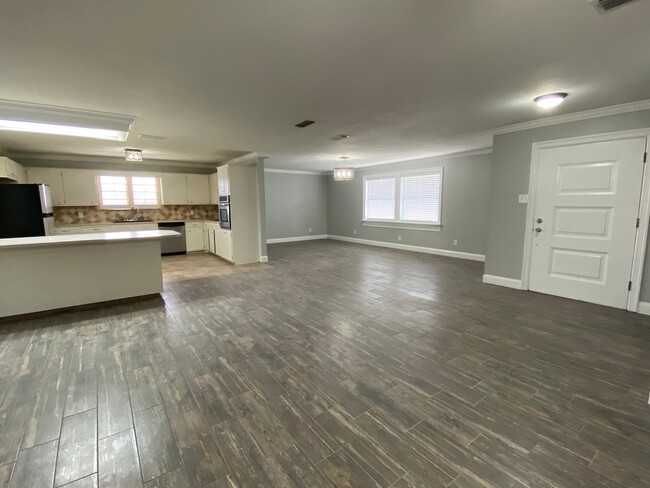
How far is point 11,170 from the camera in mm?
5109

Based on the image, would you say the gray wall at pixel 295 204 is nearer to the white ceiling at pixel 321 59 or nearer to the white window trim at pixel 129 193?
the white window trim at pixel 129 193

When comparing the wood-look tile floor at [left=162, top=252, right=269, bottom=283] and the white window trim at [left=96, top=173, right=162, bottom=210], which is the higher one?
the white window trim at [left=96, top=173, right=162, bottom=210]

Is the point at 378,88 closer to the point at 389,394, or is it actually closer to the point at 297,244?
the point at 389,394

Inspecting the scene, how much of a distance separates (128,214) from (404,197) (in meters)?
7.32

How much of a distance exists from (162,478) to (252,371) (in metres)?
0.99

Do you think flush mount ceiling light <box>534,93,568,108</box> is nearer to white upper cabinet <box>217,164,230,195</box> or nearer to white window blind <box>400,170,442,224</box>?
white window blind <box>400,170,442,224</box>

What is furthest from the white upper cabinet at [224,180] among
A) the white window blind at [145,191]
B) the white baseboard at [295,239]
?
the white baseboard at [295,239]

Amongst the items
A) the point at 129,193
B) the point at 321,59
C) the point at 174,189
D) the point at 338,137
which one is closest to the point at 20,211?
the point at 129,193

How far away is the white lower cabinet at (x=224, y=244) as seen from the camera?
6703mm

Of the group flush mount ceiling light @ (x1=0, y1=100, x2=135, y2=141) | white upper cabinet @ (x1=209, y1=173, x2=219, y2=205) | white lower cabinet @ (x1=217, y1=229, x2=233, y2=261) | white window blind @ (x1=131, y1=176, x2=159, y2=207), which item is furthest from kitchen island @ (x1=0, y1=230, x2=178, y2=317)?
white window blind @ (x1=131, y1=176, x2=159, y2=207)

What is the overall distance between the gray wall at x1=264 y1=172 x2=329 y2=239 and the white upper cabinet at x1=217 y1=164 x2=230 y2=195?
2666 mm

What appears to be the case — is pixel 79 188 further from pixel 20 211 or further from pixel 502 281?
pixel 502 281

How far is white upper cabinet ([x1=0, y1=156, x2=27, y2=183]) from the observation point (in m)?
4.87

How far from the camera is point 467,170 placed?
6805mm
